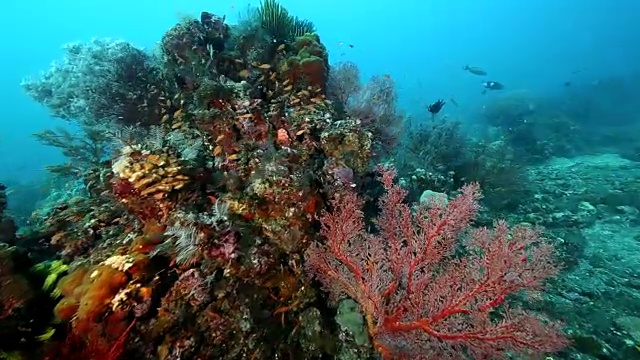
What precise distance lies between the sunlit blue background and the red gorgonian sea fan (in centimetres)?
3086

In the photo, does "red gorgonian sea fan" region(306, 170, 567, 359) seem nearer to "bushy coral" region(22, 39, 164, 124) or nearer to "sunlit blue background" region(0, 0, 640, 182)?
"bushy coral" region(22, 39, 164, 124)

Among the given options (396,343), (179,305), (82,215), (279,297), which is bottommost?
(396,343)

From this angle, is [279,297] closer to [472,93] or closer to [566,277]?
[566,277]

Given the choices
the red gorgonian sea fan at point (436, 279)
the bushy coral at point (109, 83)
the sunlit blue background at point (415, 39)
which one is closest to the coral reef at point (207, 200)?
the bushy coral at point (109, 83)

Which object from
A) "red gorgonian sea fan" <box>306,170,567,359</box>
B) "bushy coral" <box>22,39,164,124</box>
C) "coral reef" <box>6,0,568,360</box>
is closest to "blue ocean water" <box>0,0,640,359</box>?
"coral reef" <box>6,0,568,360</box>

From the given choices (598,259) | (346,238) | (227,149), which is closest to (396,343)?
(346,238)

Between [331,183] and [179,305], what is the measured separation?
92.8 inches

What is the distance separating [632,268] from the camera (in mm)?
6375

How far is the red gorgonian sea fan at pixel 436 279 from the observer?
3.24m

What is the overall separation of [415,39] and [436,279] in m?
169

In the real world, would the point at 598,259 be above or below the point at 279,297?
below

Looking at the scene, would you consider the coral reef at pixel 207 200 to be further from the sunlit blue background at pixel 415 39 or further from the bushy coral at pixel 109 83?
the sunlit blue background at pixel 415 39

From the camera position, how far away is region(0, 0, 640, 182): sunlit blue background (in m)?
52.8

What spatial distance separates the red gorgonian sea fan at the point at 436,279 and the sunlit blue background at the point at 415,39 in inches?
1215
